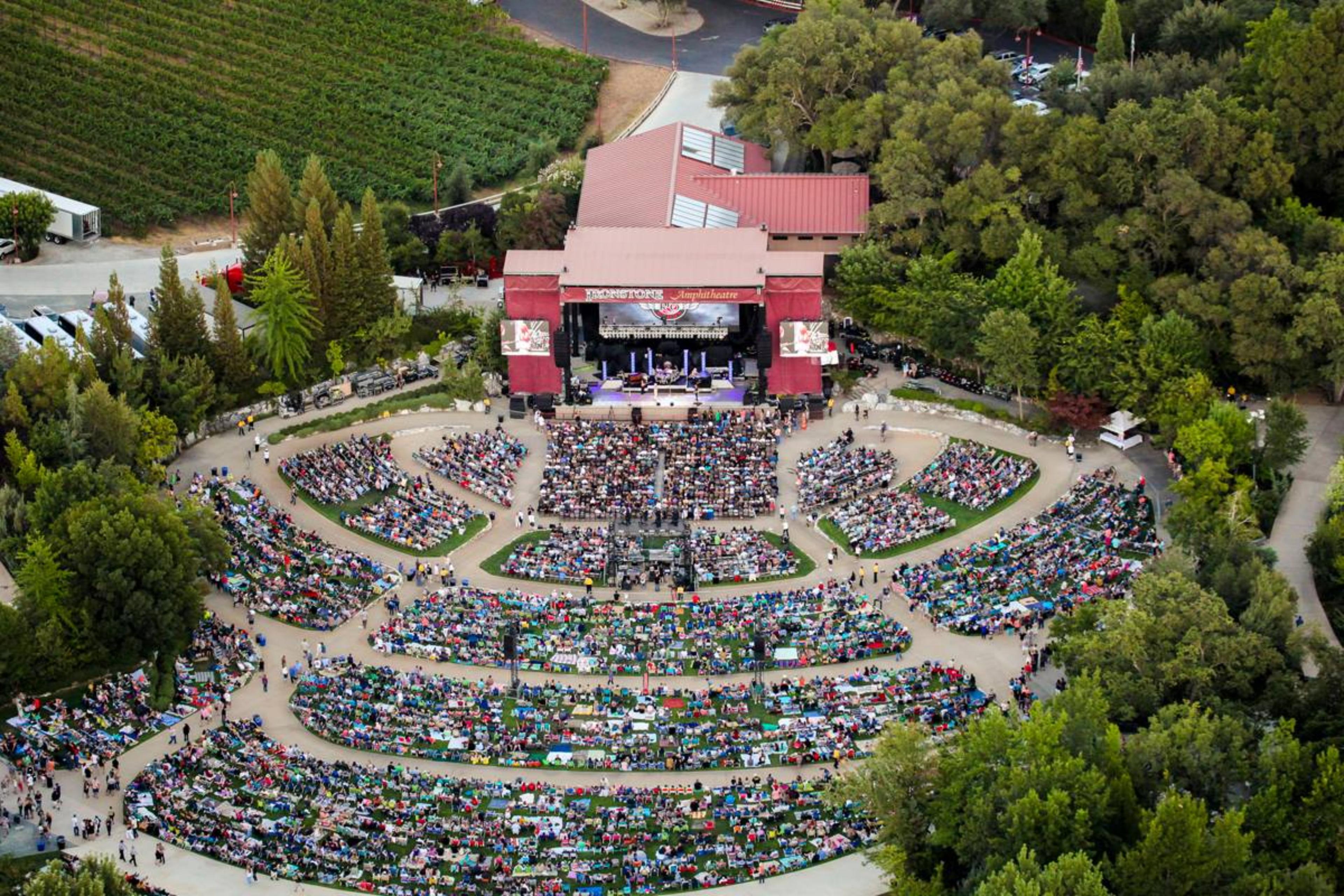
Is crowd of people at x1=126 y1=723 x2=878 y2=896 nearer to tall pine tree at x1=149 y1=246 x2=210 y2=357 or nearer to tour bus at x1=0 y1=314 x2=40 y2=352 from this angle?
tall pine tree at x1=149 y1=246 x2=210 y2=357

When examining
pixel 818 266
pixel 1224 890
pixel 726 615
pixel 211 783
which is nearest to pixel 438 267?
pixel 818 266

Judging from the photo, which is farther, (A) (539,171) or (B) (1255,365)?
(A) (539,171)

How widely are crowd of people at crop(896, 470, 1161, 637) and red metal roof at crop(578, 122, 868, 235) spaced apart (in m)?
30.7

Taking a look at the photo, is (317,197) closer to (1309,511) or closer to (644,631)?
(644,631)

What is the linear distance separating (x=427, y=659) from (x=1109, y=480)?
4022 centimetres

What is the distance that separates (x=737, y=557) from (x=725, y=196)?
3560 centimetres

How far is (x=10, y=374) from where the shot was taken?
14850 cm

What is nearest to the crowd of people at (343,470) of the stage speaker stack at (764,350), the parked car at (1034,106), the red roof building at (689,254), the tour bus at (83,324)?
the red roof building at (689,254)

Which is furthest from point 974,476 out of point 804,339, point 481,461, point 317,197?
point 317,197

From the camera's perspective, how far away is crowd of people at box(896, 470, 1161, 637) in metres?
136

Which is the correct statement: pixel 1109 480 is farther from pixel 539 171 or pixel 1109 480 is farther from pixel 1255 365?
pixel 539 171

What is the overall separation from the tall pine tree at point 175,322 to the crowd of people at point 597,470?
2137 cm

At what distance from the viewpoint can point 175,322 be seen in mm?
156000

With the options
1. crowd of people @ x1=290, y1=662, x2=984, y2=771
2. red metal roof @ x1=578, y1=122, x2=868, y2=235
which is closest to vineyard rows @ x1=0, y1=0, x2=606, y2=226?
red metal roof @ x1=578, y1=122, x2=868, y2=235
